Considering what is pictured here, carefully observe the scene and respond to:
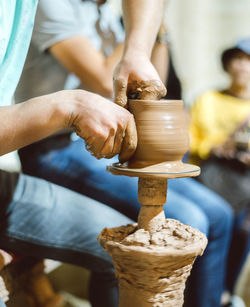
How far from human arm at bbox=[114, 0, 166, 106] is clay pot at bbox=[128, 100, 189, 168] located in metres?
0.05

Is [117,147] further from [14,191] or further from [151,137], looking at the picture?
[14,191]

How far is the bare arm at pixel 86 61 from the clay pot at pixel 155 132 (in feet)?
1.49

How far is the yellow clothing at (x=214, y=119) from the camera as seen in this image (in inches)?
106

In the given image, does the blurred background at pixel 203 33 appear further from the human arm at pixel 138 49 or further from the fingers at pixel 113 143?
the fingers at pixel 113 143

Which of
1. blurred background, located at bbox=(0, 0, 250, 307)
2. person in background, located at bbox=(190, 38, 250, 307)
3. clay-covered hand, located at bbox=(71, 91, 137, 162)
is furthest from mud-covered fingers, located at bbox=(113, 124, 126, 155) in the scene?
blurred background, located at bbox=(0, 0, 250, 307)

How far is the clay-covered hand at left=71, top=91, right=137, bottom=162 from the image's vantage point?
2.77ft

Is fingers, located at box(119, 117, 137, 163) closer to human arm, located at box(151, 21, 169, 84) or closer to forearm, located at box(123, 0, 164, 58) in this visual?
forearm, located at box(123, 0, 164, 58)

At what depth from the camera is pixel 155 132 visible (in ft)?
3.04

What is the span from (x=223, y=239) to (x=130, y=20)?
0.93m

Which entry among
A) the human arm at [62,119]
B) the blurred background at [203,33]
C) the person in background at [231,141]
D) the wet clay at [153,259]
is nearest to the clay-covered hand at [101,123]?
the human arm at [62,119]

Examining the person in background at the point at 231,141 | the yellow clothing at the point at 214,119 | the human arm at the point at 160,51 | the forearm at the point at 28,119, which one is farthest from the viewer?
the yellow clothing at the point at 214,119

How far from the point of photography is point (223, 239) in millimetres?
1590

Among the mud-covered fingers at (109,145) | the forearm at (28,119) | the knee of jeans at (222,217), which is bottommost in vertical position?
the knee of jeans at (222,217)

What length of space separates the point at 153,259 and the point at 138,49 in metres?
0.52
